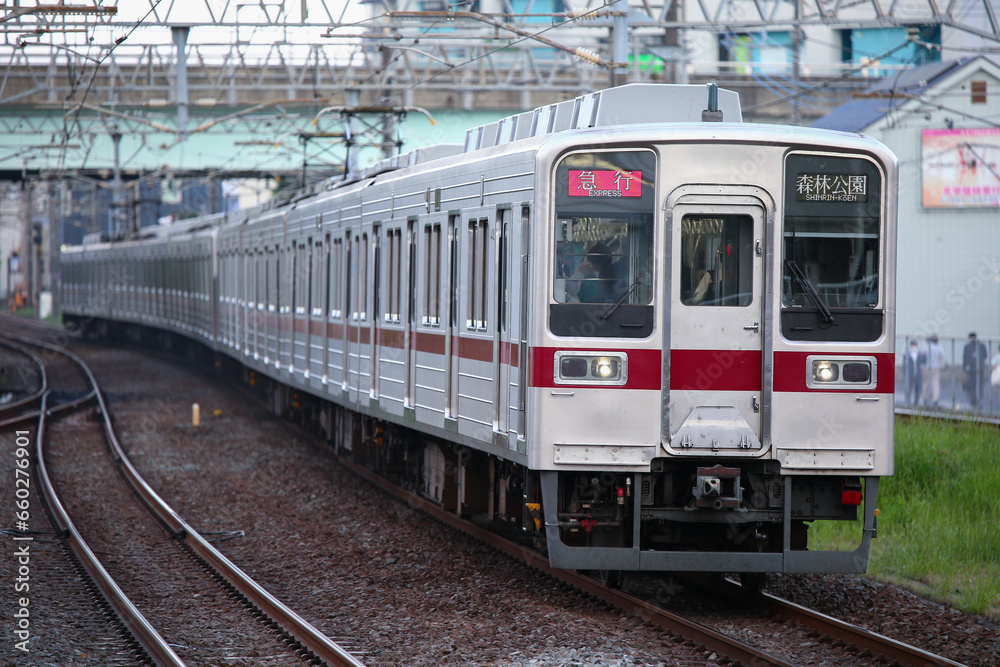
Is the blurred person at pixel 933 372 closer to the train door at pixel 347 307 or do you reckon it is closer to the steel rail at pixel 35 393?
the train door at pixel 347 307

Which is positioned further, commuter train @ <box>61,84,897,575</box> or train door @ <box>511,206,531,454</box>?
train door @ <box>511,206,531,454</box>

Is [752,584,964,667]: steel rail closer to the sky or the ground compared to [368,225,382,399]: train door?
closer to the ground

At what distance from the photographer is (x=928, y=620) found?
296 inches

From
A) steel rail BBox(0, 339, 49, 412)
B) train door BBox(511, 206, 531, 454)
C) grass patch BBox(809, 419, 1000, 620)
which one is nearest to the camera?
train door BBox(511, 206, 531, 454)

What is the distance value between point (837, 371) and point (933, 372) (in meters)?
12.0

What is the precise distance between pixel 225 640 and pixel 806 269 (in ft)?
13.3

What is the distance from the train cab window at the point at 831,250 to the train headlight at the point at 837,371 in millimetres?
129

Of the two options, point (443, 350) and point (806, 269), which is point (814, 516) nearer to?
point (806, 269)

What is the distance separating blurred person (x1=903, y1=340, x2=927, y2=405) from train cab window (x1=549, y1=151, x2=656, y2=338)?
12.6 meters

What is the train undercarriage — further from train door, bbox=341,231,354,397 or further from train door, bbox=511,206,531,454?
train door, bbox=341,231,354,397

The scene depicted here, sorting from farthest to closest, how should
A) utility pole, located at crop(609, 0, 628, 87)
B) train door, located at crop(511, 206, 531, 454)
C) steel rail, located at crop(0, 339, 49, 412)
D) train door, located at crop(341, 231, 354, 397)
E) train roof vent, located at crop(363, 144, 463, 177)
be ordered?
steel rail, located at crop(0, 339, 49, 412), utility pole, located at crop(609, 0, 628, 87), train door, located at crop(341, 231, 354, 397), train roof vent, located at crop(363, 144, 463, 177), train door, located at crop(511, 206, 531, 454)

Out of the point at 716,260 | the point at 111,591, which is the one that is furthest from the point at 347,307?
the point at 716,260

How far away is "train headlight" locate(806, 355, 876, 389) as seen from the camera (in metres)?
7.42

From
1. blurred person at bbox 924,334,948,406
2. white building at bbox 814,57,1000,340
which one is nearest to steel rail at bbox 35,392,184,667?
blurred person at bbox 924,334,948,406
